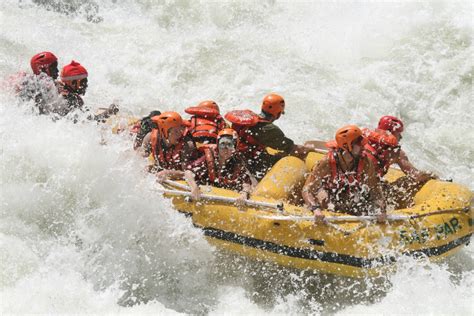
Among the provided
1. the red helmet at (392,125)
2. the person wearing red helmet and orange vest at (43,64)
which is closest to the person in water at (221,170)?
the red helmet at (392,125)

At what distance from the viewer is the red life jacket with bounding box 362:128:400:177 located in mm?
4867

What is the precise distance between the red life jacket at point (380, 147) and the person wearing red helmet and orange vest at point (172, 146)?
1605 mm

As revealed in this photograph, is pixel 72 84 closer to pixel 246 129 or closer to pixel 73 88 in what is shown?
pixel 73 88

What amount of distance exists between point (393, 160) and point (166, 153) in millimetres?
2112

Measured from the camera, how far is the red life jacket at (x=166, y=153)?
501cm

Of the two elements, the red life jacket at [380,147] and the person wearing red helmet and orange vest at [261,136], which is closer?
the red life jacket at [380,147]

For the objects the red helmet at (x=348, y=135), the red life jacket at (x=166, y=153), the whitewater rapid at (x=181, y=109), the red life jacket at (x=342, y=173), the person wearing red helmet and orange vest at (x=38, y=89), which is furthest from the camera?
the person wearing red helmet and orange vest at (x=38, y=89)

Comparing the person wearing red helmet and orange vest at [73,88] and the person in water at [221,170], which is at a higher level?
the person wearing red helmet and orange vest at [73,88]

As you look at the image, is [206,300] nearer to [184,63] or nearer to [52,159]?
[52,159]

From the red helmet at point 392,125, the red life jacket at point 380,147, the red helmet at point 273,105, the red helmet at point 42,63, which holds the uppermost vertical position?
the red helmet at point 42,63

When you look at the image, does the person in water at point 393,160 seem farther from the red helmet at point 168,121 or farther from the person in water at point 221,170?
the red helmet at point 168,121

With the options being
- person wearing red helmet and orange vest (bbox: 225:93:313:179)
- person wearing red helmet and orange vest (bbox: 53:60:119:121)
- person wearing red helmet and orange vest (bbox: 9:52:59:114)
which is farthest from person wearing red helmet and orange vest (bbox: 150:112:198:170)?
person wearing red helmet and orange vest (bbox: 9:52:59:114)

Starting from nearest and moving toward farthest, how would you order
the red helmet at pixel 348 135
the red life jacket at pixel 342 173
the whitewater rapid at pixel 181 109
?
the red helmet at pixel 348 135
the red life jacket at pixel 342 173
the whitewater rapid at pixel 181 109

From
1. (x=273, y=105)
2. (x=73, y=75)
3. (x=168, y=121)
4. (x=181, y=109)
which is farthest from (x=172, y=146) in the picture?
(x=181, y=109)
